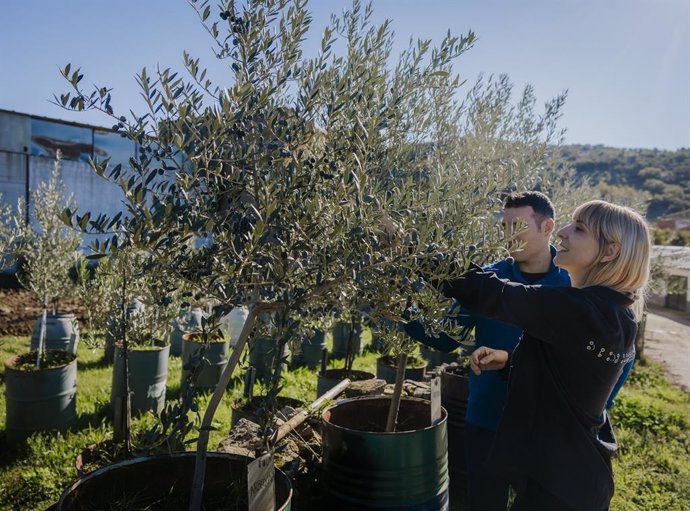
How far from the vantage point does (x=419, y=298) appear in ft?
7.54

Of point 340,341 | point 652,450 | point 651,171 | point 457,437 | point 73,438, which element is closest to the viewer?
point 457,437

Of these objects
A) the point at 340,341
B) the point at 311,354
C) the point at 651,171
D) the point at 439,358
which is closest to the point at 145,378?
the point at 311,354

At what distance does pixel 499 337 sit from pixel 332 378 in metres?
3.08

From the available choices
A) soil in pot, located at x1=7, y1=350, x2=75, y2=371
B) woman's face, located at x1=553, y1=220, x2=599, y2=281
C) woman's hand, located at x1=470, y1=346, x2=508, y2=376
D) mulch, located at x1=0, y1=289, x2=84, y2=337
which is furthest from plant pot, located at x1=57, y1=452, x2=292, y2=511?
mulch, located at x1=0, y1=289, x2=84, y2=337

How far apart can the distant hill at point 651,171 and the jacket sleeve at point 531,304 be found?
6807 cm

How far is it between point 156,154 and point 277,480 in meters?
1.54

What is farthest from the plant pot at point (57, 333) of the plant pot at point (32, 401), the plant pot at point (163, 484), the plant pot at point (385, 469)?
the plant pot at point (385, 469)

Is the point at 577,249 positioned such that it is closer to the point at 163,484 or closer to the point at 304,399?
the point at 163,484

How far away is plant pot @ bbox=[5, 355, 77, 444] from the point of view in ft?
17.9

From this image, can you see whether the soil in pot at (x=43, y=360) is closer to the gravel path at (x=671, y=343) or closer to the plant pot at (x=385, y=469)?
the plant pot at (x=385, y=469)

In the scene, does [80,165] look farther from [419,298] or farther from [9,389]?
[419,298]

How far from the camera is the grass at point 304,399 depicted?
4723mm

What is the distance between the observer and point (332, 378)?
20.9 ft

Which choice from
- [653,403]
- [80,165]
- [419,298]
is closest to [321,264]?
[419,298]
